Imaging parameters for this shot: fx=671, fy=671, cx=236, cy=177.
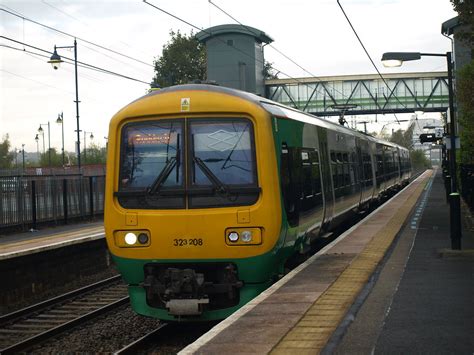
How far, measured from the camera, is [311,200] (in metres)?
10.4

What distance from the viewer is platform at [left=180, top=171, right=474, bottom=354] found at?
5629 millimetres

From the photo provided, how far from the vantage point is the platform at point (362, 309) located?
222 inches

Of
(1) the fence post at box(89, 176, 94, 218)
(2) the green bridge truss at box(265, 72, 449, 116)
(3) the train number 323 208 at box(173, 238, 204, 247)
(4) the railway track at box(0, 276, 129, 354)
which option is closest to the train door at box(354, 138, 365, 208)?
(4) the railway track at box(0, 276, 129, 354)

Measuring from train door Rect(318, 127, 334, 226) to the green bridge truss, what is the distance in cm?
4138

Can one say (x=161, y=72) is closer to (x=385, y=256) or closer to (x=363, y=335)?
(x=385, y=256)

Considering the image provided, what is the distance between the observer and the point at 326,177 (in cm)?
1223

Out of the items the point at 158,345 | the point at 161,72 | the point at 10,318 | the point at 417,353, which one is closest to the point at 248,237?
the point at 158,345

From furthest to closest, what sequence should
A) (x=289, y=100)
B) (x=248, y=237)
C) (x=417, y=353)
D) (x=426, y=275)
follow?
(x=289, y=100), (x=426, y=275), (x=248, y=237), (x=417, y=353)

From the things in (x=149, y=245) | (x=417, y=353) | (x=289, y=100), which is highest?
(x=289, y=100)

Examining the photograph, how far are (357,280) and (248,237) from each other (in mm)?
1713

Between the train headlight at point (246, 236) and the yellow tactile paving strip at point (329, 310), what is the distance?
106 cm

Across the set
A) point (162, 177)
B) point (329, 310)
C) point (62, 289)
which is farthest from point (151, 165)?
point (62, 289)

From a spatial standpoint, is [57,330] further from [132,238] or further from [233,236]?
[233,236]

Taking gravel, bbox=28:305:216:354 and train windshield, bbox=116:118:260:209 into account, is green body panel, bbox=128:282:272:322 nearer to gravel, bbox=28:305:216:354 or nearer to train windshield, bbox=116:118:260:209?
gravel, bbox=28:305:216:354
